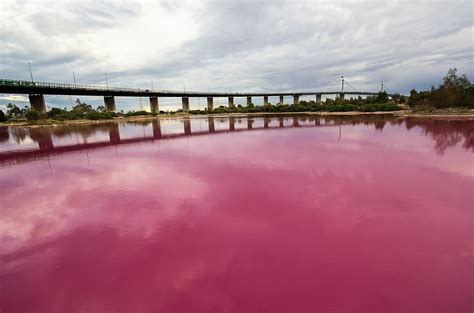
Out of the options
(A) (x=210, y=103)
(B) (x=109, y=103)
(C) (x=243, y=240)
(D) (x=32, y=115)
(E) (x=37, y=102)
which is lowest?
(C) (x=243, y=240)

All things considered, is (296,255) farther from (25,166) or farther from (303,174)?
(25,166)

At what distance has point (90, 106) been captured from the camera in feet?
316

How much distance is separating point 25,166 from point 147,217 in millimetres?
15269

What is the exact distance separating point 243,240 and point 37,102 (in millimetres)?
76725

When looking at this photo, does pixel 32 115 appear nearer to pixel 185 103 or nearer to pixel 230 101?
pixel 185 103

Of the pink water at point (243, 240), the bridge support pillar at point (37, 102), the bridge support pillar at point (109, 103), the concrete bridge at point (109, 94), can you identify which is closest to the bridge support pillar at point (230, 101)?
the concrete bridge at point (109, 94)

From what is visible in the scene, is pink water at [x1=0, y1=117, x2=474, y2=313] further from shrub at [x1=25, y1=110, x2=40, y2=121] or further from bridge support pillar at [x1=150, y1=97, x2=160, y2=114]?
bridge support pillar at [x1=150, y1=97, x2=160, y2=114]

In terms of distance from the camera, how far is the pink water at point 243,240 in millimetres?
5039

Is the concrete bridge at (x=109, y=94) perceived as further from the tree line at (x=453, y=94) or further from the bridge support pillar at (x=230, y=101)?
the tree line at (x=453, y=94)

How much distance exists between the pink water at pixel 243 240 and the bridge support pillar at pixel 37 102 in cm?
6243

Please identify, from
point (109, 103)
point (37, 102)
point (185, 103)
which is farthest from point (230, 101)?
point (37, 102)

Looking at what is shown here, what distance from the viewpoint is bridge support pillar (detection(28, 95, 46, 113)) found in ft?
199

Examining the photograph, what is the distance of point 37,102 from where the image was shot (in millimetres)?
61438

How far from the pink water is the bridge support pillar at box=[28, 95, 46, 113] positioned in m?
62.4
